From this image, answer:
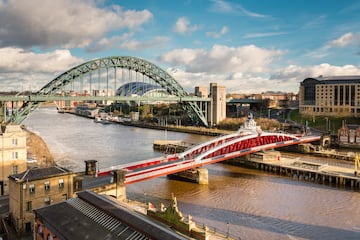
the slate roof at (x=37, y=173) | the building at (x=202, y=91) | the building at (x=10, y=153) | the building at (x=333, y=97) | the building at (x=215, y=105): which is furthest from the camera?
the building at (x=202, y=91)

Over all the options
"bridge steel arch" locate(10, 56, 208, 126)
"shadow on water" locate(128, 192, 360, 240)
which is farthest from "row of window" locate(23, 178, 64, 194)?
"bridge steel arch" locate(10, 56, 208, 126)

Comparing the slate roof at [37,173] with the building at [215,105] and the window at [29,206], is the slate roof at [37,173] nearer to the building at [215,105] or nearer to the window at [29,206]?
the window at [29,206]

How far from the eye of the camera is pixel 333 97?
195 ft

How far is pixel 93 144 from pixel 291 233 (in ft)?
97.6

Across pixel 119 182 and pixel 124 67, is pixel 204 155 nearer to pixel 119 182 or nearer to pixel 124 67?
pixel 119 182

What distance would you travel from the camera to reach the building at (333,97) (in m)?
56.5

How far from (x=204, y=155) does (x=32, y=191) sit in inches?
499

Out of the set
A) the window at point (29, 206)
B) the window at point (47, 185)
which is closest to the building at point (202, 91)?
the window at point (47, 185)

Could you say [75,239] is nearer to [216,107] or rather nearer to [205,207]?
[205,207]

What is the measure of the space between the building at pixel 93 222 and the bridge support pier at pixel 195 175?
1200 centimetres

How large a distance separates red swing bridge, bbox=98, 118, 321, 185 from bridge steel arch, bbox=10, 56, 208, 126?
57.7ft

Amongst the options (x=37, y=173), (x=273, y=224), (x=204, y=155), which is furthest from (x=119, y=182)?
(x=204, y=155)

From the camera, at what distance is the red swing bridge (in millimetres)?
19144

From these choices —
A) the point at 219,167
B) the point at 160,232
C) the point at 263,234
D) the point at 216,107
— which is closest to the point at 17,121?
the point at 219,167
